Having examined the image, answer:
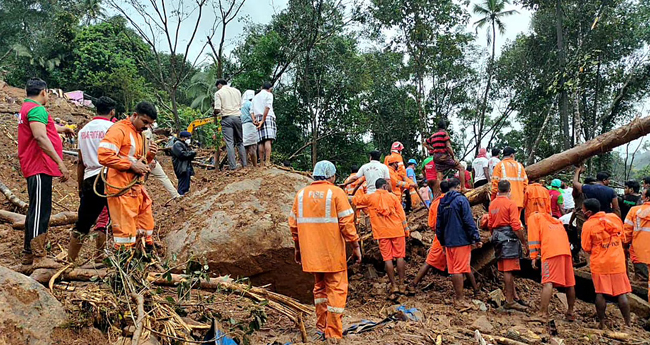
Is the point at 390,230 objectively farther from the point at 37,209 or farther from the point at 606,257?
the point at 37,209

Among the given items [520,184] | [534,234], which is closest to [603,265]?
[534,234]

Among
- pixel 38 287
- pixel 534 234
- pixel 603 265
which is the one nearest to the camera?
pixel 38 287

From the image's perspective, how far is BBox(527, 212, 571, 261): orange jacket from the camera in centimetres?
607

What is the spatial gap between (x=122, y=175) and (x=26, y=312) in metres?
1.59

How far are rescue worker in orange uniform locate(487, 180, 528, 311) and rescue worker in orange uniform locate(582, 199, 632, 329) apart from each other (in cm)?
93

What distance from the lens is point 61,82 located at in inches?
932

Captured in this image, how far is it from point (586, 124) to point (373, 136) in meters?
9.75

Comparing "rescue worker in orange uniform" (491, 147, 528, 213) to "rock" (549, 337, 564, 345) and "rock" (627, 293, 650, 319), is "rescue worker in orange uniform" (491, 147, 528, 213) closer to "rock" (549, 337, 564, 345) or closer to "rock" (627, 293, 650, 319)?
"rock" (627, 293, 650, 319)

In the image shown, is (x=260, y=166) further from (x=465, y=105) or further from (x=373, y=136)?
(x=465, y=105)

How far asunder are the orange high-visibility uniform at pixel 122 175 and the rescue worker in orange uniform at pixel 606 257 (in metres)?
5.88

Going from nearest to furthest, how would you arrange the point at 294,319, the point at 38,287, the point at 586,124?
the point at 38,287 < the point at 294,319 < the point at 586,124

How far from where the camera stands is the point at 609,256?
5.90m

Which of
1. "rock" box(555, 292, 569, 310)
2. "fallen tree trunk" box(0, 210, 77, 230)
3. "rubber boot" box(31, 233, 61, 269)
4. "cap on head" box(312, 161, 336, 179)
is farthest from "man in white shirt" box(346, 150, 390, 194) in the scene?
"rubber boot" box(31, 233, 61, 269)

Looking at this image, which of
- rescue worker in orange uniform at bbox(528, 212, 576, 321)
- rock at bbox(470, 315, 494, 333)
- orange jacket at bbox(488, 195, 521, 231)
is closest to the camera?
rock at bbox(470, 315, 494, 333)
